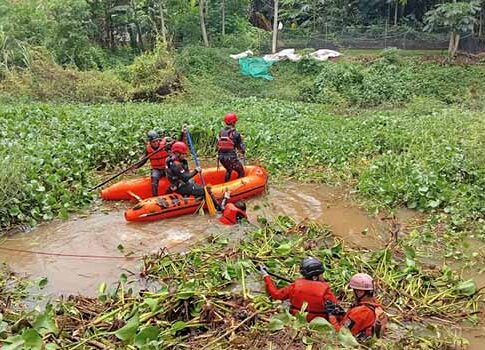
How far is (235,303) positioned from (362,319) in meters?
1.29

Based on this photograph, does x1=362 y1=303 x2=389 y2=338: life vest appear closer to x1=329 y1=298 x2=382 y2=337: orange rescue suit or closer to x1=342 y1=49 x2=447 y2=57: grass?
x1=329 y1=298 x2=382 y2=337: orange rescue suit

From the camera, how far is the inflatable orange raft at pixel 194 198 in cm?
938

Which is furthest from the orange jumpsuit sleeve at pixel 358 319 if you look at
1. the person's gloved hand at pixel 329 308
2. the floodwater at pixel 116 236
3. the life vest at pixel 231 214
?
the life vest at pixel 231 214

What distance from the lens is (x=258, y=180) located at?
1084 centimetres

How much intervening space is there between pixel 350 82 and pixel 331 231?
16.3 meters

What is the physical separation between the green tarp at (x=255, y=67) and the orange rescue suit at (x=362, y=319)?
21.8m

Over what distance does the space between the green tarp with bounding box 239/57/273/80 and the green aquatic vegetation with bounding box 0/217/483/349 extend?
61.6ft

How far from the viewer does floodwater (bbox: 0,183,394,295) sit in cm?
770

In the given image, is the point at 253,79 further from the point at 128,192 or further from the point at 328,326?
the point at 328,326

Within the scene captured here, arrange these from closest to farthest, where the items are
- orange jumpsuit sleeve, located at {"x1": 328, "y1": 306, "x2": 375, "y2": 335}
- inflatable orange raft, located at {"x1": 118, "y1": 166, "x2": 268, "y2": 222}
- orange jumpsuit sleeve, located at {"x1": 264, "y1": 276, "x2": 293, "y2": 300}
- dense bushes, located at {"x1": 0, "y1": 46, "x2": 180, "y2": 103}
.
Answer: orange jumpsuit sleeve, located at {"x1": 328, "y1": 306, "x2": 375, "y2": 335} → orange jumpsuit sleeve, located at {"x1": 264, "y1": 276, "x2": 293, "y2": 300} → inflatable orange raft, located at {"x1": 118, "y1": 166, "x2": 268, "y2": 222} → dense bushes, located at {"x1": 0, "y1": 46, "x2": 180, "y2": 103}

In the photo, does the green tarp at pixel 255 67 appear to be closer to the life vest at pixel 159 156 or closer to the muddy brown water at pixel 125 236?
the muddy brown water at pixel 125 236

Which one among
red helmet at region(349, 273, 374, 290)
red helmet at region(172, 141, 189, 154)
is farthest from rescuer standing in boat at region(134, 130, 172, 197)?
red helmet at region(349, 273, 374, 290)

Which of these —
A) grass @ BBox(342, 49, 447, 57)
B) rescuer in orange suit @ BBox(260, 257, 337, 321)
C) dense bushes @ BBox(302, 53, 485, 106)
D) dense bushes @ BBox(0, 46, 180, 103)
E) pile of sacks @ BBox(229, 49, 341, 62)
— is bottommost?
dense bushes @ BBox(302, 53, 485, 106)

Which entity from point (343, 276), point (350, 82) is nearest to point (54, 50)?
point (350, 82)
